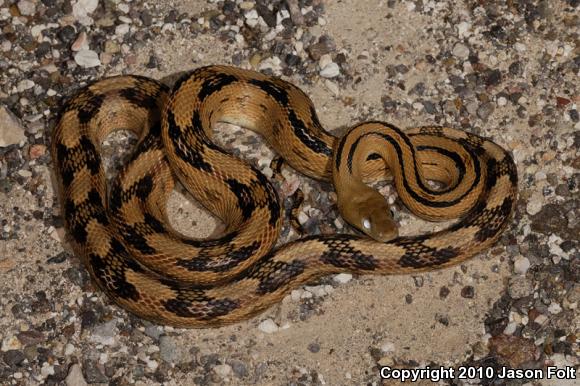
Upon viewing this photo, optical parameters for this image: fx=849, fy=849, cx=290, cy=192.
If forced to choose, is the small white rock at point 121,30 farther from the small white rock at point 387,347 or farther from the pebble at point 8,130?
the small white rock at point 387,347

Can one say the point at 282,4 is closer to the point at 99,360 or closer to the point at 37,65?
the point at 37,65

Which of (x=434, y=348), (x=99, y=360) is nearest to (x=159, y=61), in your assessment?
(x=99, y=360)

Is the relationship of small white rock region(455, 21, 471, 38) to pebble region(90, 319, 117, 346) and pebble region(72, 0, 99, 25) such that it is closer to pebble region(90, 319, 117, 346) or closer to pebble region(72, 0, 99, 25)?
pebble region(72, 0, 99, 25)

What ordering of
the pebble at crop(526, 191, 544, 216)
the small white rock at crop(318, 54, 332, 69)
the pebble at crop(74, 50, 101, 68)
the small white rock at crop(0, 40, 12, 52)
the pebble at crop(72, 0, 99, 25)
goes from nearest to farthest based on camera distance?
the pebble at crop(526, 191, 544, 216) → the small white rock at crop(318, 54, 332, 69) → the pebble at crop(74, 50, 101, 68) → the small white rock at crop(0, 40, 12, 52) → the pebble at crop(72, 0, 99, 25)

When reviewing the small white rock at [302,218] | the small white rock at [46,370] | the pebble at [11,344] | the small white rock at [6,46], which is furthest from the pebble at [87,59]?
the small white rock at [46,370]

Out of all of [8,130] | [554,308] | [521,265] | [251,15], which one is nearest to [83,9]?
[8,130]

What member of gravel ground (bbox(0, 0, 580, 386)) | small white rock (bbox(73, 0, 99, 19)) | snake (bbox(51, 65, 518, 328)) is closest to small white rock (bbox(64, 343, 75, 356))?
gravel ground (bbox(0, 0, 580, 386))

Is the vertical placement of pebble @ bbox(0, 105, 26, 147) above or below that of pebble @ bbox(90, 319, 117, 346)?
above
